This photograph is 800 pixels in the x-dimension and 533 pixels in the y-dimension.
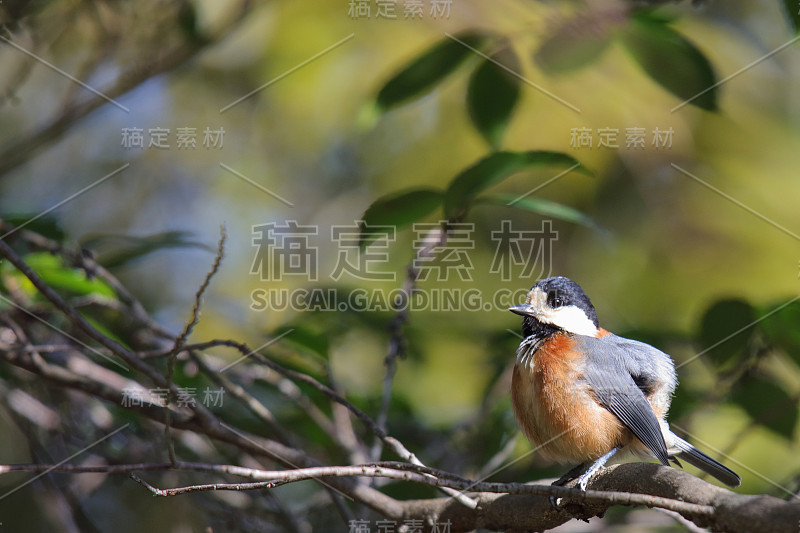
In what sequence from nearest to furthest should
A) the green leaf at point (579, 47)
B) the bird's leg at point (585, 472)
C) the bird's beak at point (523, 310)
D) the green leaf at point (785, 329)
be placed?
the bird's leg at point (585, 472), the green leaf at point (785, 329), the green leaf at point (579, 47), the bird's beak at point (523, 310)

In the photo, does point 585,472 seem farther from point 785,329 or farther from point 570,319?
point 785,329

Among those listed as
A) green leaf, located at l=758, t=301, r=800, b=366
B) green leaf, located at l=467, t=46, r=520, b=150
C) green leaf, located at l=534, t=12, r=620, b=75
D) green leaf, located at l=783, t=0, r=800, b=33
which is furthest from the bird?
green leaf, located at l=783, t=0, r=800, b=33

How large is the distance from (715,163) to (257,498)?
3685 millimetres

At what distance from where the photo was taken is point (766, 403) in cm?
283

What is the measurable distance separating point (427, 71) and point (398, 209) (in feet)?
1.65

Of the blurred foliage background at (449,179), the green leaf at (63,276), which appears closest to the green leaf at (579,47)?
the blurred foliage background at (449,179)

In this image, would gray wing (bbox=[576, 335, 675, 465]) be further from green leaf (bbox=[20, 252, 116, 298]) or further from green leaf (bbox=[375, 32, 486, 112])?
green leaf (bbox=[20, 252, 116, 298])

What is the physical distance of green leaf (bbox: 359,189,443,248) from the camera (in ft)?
8.45

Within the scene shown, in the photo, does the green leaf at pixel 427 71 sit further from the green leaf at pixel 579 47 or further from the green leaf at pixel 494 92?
the green leaf at pixel 579 47

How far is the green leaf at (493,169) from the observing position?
95.6 inches

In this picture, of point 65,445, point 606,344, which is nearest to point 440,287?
→ point 606,344

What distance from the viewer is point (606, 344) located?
268 centimetres

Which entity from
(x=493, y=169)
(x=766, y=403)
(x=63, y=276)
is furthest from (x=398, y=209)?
(x=766, y=403)

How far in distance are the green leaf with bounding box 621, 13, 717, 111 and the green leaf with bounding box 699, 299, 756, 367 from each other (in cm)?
71
